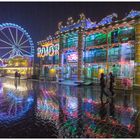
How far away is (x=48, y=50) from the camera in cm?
5759

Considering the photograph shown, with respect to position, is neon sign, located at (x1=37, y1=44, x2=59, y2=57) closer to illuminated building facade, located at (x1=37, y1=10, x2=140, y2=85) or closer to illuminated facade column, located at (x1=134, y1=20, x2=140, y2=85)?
illuminated building facade, located at (x1=37, y1=10, x2=140, y2=85)

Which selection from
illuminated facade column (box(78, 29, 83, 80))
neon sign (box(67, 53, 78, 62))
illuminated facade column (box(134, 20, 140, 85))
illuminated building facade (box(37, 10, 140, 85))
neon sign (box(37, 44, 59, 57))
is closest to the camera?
illuminated facade column (box(134, 20, 140, 85))

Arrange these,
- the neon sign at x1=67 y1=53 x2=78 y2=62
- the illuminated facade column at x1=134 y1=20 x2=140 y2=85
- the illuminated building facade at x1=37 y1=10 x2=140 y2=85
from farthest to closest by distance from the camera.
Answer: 1. the neon sign at x1=67 y1=53 x2=78 y2=62
2. the illuminated building facade at x1=37 y1=10 x2=140 y2=85
3. the illuminated facade column at x1=134 y1=20 x2=140 y2=85

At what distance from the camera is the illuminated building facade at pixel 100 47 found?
111 ft

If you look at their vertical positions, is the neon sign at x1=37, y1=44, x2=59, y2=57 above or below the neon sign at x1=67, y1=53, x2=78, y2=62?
above

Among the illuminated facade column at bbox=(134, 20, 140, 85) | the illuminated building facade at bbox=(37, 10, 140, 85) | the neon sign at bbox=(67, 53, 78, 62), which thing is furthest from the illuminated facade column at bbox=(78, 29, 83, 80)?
the illuminated facade column at bbox=(134, 20, 140, 85)

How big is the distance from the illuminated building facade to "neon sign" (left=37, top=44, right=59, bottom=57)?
252cm

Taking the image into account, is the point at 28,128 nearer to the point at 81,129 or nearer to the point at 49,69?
the point at 81,129

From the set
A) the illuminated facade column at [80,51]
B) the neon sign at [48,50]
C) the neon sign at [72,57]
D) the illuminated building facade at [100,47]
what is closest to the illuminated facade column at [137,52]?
the illuminated building facade at [100,47]

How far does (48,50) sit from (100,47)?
19.0m

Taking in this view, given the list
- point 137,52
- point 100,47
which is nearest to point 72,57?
point 100,47

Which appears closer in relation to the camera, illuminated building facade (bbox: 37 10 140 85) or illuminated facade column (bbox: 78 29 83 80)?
illuminated building facade (bbox: 37 10 140 85)

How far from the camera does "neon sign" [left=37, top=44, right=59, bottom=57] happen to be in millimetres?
54094

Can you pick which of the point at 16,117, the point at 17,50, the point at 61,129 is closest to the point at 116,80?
the point at 16,117
